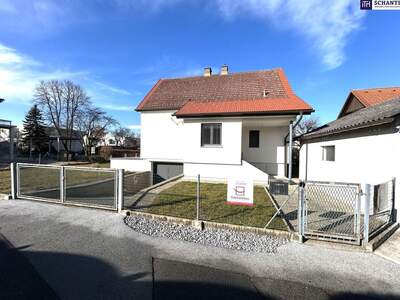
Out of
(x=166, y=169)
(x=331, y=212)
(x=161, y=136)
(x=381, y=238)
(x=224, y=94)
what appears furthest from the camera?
(x=224, y=94)

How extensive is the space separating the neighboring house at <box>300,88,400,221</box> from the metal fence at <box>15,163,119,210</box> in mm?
7756

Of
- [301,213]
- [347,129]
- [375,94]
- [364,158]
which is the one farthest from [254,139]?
[301,213]

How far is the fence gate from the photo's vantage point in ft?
17.3

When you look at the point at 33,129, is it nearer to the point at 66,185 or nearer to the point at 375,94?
the point at 66,185

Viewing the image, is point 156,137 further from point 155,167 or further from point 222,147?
point 222,147

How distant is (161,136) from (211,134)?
525cm

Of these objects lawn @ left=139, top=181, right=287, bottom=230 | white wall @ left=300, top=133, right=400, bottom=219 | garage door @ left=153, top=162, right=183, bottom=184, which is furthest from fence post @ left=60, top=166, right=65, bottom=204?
white wall @ left=300, top=133, right=400, bottom=219

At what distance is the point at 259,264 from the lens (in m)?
4.30

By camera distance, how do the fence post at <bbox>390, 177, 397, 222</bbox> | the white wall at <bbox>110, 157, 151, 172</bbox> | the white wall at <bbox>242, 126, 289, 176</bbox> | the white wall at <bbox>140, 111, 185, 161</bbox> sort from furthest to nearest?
the white wall at <bbox>110, 157, 151, 172</bbox>
the white wall at <bbox>140, 111, 185, 161</bbox>
the white wall at <bbox>242, 126, 289, 176</bbox>
the fence post at <bbox>390, 177, 397, 222</bbox>

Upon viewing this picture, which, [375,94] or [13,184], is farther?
[375,94]

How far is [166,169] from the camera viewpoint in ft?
57.6

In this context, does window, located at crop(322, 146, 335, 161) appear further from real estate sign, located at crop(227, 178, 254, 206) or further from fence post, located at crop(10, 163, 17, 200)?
fence post, located at crop(10, 163, 17, 200)

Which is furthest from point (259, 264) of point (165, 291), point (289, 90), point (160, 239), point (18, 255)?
point (289, 90)

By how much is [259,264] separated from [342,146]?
304 inches
